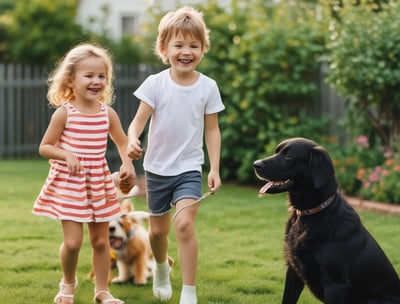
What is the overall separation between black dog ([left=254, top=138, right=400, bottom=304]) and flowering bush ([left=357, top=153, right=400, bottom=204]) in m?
4.64

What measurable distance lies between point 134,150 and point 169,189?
478 millimetres

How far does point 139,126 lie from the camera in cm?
473

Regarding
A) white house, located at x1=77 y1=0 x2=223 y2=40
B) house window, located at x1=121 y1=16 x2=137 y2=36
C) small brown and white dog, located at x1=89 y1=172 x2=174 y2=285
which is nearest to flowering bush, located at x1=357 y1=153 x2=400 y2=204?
small brown and white dog, located at x1=89 y1=172 x2=174 y2=285

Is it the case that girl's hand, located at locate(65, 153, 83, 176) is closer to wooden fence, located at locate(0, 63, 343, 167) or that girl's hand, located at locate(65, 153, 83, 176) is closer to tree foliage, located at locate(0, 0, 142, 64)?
wooden fence, located at locate(0, 63, 343, 167)

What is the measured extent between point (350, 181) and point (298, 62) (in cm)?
215

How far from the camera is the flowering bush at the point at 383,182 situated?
883cm

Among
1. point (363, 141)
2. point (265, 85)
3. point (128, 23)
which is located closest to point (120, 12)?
point (128, 23)

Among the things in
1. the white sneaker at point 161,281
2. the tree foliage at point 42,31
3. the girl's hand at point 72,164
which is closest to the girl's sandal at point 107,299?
the white sneaker at point 161,281

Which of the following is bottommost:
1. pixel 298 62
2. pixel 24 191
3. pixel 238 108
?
pixel 24 191

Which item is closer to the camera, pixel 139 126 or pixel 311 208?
pixel 311 208

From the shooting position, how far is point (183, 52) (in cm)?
470

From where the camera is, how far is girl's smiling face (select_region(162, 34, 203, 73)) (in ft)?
15.4

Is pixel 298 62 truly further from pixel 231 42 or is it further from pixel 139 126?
pixel 139 126

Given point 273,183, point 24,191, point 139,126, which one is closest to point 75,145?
point 139,126
